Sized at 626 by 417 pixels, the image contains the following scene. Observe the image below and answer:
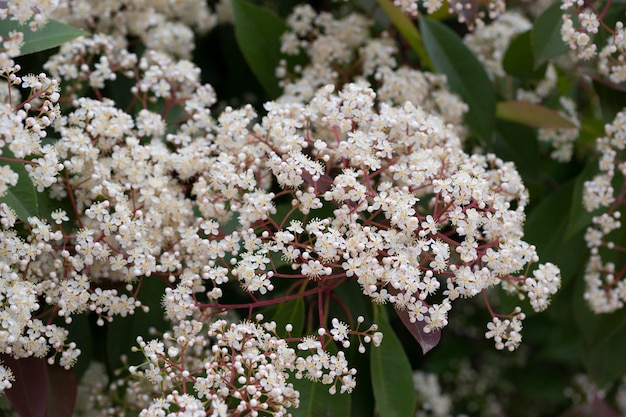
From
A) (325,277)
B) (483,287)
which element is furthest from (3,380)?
(483,287)

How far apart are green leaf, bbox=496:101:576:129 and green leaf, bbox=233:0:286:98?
0.55m

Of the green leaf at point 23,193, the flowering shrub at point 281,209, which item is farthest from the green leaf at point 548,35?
the green leaf at point 23,193

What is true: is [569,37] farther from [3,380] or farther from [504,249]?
[3,380]

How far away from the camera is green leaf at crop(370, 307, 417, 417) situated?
1319 mm

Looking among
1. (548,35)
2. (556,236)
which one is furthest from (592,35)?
(556,236)

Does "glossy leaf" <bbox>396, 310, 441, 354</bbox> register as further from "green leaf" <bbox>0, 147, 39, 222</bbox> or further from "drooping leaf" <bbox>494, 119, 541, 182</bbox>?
"drooping leaf" <bbox>494, 119, 541, 182</bbox>

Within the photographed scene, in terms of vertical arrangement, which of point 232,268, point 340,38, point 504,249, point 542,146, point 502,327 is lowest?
point 502,327

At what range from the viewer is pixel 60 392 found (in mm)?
1307

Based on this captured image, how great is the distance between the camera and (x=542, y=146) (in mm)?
2021

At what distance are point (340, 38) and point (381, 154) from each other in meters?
0.59

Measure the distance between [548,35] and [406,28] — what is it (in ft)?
1.11

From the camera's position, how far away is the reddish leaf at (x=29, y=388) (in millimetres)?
1227

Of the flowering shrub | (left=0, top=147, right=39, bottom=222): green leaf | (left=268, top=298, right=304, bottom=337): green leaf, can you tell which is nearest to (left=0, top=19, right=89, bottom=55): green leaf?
the flowering shrub

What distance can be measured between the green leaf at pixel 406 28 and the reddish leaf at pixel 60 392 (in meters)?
1.04
